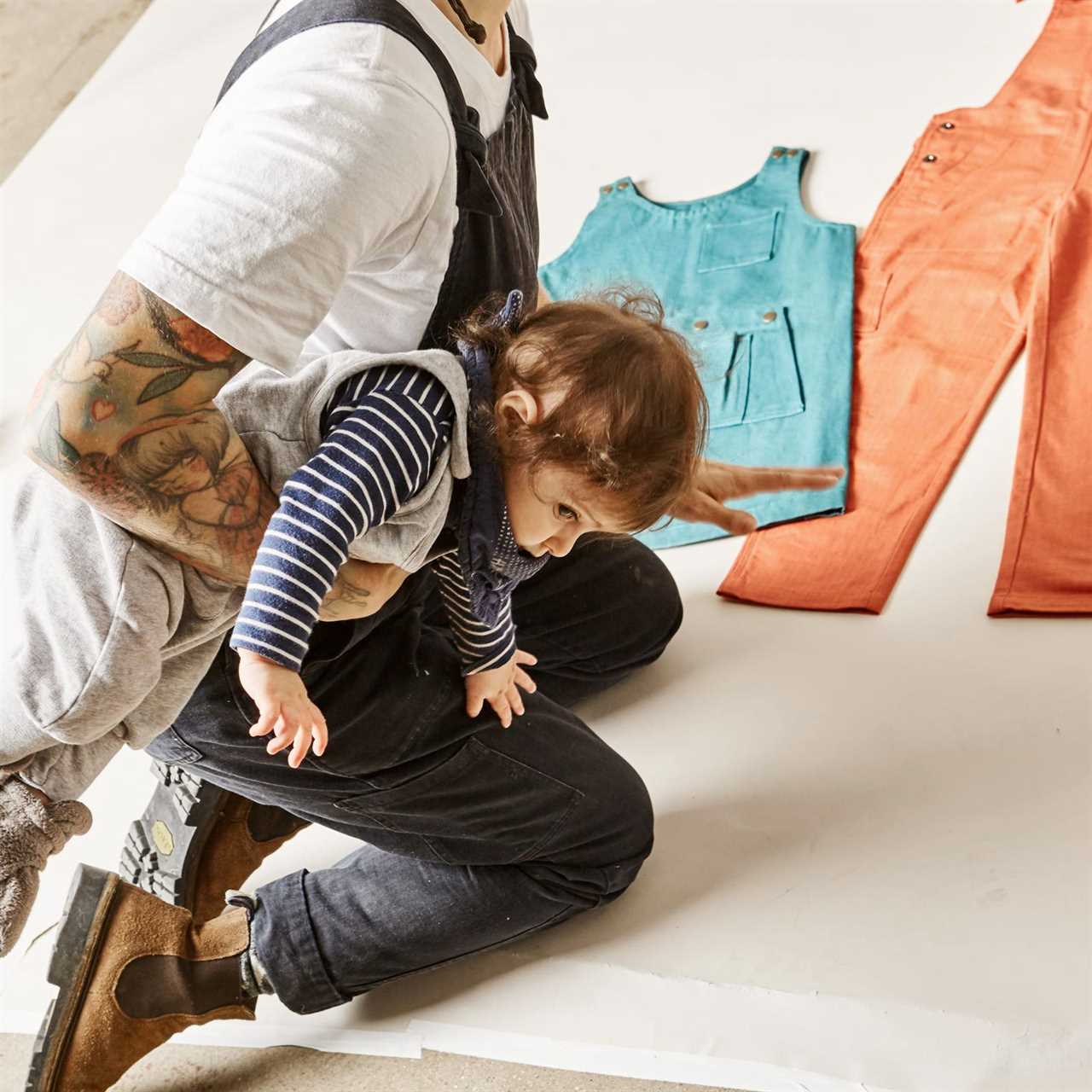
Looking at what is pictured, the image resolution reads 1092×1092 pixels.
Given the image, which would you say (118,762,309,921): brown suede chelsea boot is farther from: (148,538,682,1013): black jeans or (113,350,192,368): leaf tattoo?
(113,350,192,368): leaf tattoo

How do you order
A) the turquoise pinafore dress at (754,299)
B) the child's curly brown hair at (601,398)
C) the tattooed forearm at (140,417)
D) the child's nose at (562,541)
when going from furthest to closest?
the turquoise pinafore dress at (754,299), the child's nose at (562,541), the child's curly brown hair at (601,398), the tattooed forearm at (140,417)

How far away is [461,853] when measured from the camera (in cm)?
136

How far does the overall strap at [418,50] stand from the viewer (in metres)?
0.98

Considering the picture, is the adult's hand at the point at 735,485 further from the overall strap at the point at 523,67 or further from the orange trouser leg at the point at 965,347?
the overall strap at the point at 523,67

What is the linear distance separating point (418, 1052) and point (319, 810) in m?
0.30

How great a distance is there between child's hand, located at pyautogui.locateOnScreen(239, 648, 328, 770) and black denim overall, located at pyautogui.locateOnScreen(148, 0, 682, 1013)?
16 cm

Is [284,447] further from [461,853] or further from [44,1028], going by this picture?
[44,1028]

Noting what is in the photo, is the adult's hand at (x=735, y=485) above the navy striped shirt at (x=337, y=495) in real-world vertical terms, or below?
below

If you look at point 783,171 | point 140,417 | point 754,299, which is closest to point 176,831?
point 140,417

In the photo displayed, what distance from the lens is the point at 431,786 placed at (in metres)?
1.28

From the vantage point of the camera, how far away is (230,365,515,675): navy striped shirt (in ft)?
3.29

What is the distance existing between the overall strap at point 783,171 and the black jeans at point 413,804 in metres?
1.20

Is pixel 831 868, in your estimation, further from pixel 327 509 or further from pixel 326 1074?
pixel 327 509

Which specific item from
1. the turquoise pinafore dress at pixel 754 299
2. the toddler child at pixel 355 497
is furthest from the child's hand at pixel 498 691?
the turquoise pinafore dress at pixel 754 299
